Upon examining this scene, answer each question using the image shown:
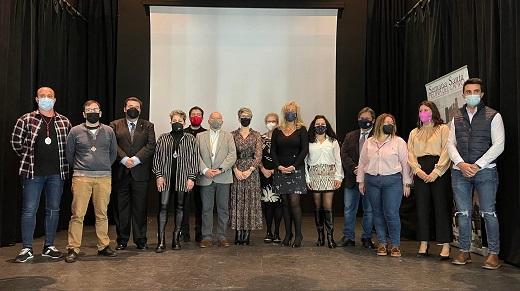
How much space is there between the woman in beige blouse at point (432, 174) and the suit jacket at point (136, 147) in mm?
2574

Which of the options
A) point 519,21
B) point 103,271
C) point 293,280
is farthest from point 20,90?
point 519,21

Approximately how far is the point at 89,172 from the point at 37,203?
0.56m

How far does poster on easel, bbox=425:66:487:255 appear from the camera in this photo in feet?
14.9

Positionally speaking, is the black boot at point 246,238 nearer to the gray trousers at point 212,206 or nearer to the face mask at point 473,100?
the gray trousers at point 212,206

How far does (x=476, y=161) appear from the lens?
3.91 m

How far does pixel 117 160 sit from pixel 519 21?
391cm

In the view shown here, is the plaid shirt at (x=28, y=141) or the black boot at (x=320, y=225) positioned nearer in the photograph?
the plaid shirt at (x=28, y=141)

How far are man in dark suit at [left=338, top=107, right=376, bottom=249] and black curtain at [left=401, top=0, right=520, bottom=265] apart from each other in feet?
3.86

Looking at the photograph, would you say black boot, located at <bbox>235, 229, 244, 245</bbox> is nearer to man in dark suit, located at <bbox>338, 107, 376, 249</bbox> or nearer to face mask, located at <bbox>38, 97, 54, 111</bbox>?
man in dark suit, located at <bbox>338, 107, 376, 249</bbox>

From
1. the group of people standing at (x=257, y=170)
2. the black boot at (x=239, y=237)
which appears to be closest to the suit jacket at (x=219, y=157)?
the group of people standing at (x=257, y=170)

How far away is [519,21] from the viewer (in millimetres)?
4027

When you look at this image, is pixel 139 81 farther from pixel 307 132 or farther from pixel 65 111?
pixel 307 132

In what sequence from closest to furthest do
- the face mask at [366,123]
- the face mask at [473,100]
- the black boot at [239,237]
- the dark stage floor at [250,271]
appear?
the dark stage floor at [250,271] → the face mask at [473,100] → the face mask at [366,123] → the black boot at [239,237]

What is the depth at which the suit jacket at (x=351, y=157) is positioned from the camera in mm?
4988
